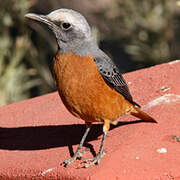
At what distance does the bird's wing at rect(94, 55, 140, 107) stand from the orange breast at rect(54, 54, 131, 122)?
61 mm

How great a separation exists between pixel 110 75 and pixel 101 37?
793 cm

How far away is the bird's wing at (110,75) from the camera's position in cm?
504

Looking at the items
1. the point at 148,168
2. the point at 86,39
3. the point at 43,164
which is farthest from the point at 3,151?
the point at 148,168

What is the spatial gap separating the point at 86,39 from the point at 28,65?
6977mm

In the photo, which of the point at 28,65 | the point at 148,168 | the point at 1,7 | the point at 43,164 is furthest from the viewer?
the point at 28,65

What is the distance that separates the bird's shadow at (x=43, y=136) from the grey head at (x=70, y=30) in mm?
1169

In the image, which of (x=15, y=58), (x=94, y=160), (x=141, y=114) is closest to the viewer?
(x=94, y=160)

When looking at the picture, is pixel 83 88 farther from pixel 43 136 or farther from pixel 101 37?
pixel 101 37

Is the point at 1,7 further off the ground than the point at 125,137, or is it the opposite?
the point at 1,7

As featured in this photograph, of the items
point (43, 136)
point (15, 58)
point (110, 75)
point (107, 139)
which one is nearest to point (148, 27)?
point (15, 58)

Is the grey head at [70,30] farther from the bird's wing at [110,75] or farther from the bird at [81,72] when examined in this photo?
the bird's wing at [110,75]

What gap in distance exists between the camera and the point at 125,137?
16.5 feet

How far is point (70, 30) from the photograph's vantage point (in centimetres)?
498

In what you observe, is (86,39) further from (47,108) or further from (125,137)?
(47,108)
